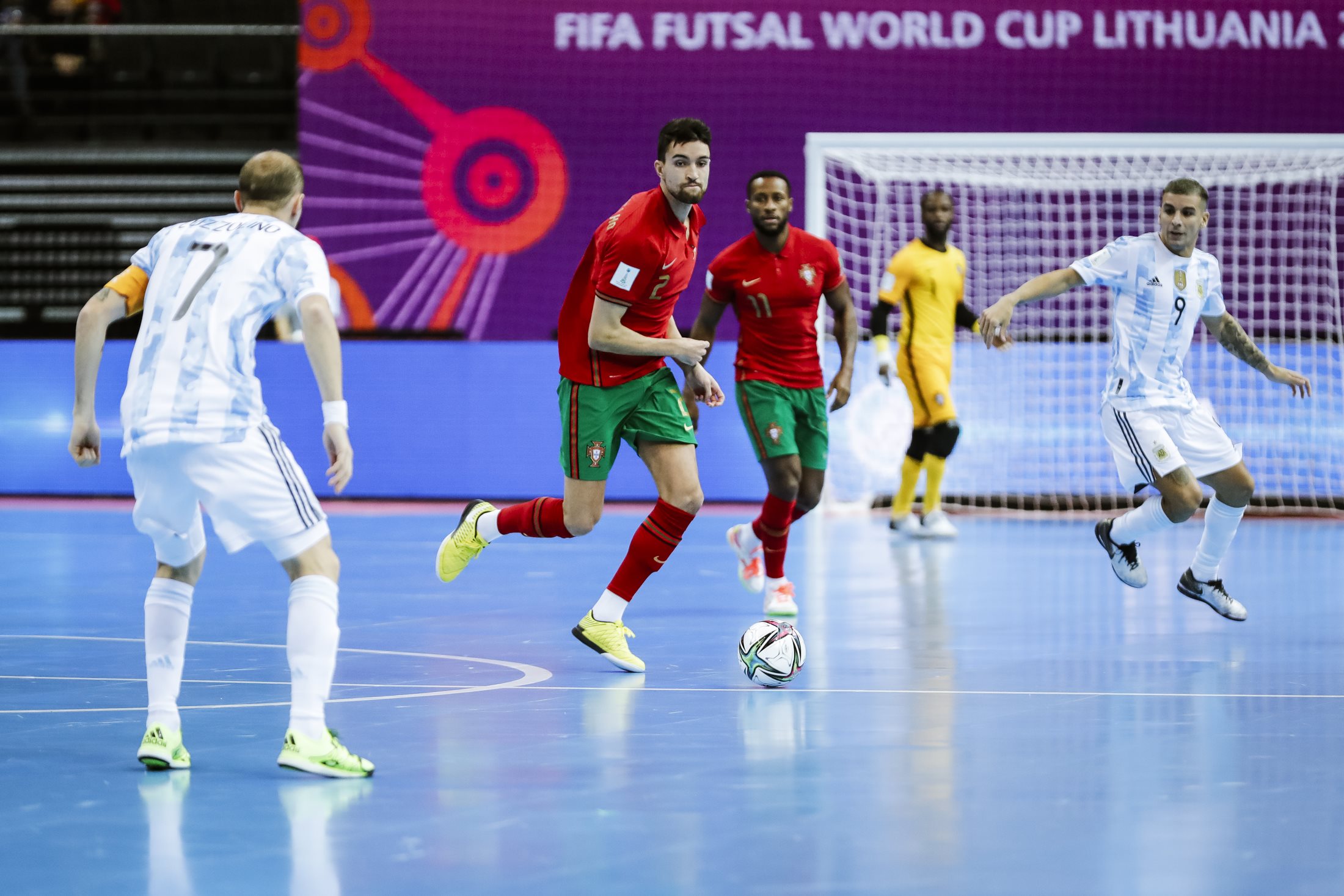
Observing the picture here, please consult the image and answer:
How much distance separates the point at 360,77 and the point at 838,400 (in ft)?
29.6

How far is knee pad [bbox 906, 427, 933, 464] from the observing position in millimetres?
12258

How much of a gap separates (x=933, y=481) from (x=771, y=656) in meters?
6.68

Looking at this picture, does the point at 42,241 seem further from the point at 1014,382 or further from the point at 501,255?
the point at 1014,382

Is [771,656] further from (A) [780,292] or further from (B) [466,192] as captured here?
(B) [466,192]

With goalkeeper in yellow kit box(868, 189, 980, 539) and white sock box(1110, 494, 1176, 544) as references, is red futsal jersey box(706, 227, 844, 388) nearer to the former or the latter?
white sock box(1110, 494, 1176, 544)

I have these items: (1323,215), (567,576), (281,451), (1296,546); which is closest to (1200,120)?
(1323,215)

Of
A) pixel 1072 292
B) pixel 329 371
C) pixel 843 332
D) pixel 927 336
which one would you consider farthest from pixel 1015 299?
pixel 1072 292

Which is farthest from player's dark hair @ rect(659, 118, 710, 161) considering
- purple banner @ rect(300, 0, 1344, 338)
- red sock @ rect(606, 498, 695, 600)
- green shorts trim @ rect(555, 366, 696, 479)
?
purple banner @ rect(300, 0, 1344, 338)

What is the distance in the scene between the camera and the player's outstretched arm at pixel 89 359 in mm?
4367

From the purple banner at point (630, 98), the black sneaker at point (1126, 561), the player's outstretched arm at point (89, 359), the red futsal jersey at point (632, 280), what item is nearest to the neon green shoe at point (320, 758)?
the player's outstretched arm at point (89, 359)

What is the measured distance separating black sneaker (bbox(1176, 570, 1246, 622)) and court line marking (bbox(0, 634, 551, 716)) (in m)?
3.18

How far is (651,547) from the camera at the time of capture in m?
6.40

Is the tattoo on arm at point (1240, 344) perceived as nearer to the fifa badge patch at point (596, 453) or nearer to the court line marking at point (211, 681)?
the fifa badge patch at point (596, 453)

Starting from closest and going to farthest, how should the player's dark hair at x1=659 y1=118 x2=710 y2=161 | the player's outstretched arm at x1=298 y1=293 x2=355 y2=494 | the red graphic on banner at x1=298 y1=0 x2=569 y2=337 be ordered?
the player's outstretched arm at x1=298 y1=293 x2=355 y2=494 → the player's dark hair at x1=659 y1=118 x2=710 y2=161 → the red graphic on banner at x1=298 y1=0 x2=569 y2=337
